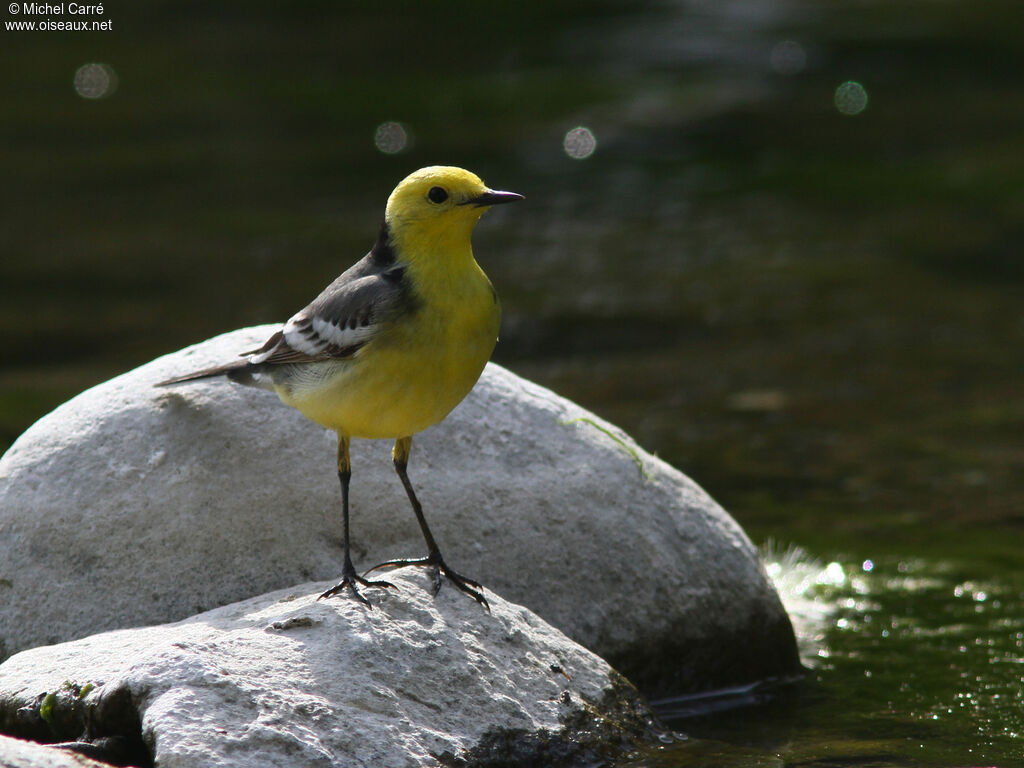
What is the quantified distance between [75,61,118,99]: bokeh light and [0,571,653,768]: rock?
20.8 metres

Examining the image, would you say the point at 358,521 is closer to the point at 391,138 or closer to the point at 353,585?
the point at 353,585

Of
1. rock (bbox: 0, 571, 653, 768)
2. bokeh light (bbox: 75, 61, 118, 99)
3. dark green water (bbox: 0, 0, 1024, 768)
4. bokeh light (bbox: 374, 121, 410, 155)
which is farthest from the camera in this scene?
bokeh light (bbox: 75, 61, 118, 99)

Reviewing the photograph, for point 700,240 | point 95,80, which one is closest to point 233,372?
point 700,240

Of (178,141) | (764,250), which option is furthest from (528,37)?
(764,250)

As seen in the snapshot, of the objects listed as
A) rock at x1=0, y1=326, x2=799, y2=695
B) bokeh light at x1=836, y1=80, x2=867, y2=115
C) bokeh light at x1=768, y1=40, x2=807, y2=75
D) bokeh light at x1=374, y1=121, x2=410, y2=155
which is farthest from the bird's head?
bokeh light at x1=768, y1=40, x2=807, y2=75

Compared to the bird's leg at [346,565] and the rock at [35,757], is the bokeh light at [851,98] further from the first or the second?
the rock at [35,757]

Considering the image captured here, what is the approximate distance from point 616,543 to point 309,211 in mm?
12622

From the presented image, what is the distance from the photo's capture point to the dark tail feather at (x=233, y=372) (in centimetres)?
627

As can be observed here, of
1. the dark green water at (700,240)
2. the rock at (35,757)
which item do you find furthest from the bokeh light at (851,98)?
the rock at (35,757)

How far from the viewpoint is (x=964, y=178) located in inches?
753

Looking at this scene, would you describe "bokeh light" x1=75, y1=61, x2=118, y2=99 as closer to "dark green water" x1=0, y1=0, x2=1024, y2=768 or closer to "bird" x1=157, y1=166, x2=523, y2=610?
"dark green water" x1=0, y1=0, x2=1024, y2=768

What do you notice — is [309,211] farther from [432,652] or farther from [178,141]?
[432,652]

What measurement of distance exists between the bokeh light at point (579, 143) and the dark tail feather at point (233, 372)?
14.3 m

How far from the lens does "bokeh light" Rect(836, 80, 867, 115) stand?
22422mm
